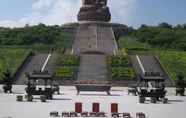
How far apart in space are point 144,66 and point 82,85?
12013mm

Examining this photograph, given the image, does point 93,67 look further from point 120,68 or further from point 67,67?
point 120,68

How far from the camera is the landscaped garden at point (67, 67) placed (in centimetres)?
4297

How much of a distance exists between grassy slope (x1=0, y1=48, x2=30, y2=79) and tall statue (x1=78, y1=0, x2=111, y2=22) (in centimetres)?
1872

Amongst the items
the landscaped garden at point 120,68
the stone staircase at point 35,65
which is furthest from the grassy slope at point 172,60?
the stone staircase at point 35,65

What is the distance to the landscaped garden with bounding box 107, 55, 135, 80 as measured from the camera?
42938 millimetres

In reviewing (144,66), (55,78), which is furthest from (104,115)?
(144,66)

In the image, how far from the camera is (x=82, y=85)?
117 feet

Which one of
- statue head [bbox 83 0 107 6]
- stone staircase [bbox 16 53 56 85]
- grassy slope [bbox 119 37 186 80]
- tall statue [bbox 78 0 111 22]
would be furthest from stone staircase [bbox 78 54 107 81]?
statue head [bbox 83 0 107 6]

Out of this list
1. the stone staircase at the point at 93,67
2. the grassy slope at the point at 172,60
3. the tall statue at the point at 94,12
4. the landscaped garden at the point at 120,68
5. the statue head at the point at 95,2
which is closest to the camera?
the landscaped garden at the point at 120,68

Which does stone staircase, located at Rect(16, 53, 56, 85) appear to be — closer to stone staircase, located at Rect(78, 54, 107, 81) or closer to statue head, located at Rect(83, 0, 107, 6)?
stone staircase, located at Rect(78, 54, 107, 81)

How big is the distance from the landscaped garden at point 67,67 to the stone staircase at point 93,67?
52cm

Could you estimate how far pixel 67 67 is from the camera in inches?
1781

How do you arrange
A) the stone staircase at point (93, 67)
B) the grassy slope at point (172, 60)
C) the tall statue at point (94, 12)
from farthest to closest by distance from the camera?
the tall statue at point (94, 12), the grassy slope at point (172, 60), the stone staircase at point (93, 67)

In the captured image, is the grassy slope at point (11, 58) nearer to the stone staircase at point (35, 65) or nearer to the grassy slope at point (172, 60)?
the stone staircase at point (35, 65)
